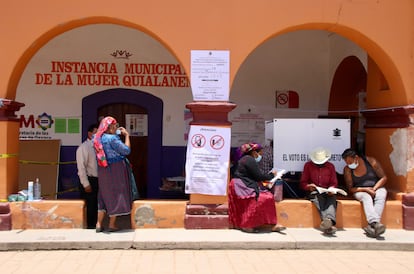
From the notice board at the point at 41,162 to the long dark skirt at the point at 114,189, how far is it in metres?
2.91

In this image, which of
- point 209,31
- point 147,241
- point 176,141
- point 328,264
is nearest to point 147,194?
point 176,141

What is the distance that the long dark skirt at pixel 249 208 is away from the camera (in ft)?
21.0

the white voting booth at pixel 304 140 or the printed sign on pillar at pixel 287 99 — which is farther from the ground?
the printed sign on pillar at pixel 287 99

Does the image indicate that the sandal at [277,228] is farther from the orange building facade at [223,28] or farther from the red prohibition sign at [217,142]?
the orange building facade at [223,28]

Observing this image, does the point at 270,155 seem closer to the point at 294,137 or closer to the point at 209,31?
the point at 294,137

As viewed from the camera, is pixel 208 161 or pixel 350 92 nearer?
pixel 208 161

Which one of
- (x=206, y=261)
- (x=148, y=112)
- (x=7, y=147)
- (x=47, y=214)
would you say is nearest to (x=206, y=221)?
(x=206, y=261)

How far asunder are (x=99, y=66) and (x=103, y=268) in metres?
4.85

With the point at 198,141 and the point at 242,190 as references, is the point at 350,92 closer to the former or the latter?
the point at 242,190

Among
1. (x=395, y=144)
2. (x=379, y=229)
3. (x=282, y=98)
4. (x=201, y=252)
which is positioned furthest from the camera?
(x=282, y=98)

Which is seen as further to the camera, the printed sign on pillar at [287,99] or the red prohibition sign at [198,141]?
the printed sign on pillar at [287,99]

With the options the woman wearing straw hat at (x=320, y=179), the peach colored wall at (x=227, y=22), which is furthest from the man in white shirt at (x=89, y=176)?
the woman wearing straw hat at (x=320, y=179)

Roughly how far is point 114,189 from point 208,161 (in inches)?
53.4

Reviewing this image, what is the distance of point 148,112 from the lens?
9109 mm
